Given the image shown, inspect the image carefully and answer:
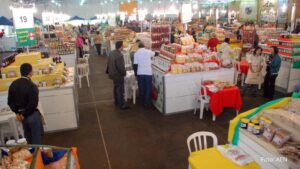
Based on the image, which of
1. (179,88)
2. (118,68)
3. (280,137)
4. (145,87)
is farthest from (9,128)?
(280,137)

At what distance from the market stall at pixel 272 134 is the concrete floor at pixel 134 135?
1.59 metres

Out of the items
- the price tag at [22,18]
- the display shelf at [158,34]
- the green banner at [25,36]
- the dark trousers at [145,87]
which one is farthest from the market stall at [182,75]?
the price tag at [22,18]

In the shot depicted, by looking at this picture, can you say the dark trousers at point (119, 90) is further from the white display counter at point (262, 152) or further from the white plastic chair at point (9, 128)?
the white display counter at point (262, 152)

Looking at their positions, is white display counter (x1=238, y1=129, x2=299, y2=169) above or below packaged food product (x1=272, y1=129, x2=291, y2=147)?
below

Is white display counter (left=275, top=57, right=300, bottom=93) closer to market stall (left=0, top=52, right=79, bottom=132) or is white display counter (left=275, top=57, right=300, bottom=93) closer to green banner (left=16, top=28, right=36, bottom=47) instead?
market stall (left=0, top=52, right=79, bottom=132)

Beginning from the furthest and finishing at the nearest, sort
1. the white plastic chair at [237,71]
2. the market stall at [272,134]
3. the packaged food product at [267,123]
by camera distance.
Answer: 1. the white plastic chair at [237,71]
2. the packaged food product at [267,123]
3. the market stall at [272,134]

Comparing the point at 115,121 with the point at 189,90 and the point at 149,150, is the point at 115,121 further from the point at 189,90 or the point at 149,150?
the point at 189,90

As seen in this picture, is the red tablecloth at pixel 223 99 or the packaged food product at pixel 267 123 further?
the red tablecloth at pixel 223 99

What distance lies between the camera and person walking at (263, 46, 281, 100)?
6.60m

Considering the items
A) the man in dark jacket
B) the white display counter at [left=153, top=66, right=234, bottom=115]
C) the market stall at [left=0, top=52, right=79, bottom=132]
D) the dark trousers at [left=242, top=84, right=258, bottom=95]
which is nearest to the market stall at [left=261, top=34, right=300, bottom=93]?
the dark trousers at [left=242, top=84, right=258, bottom=95]

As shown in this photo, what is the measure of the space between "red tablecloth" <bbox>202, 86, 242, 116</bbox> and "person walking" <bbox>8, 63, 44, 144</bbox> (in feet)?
12.0

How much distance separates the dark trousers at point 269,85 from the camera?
6965 mm

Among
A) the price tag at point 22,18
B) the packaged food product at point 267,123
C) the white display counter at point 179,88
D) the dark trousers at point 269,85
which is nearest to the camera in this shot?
the packaged food product at point 267,123

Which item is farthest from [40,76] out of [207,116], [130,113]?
[207,116]
